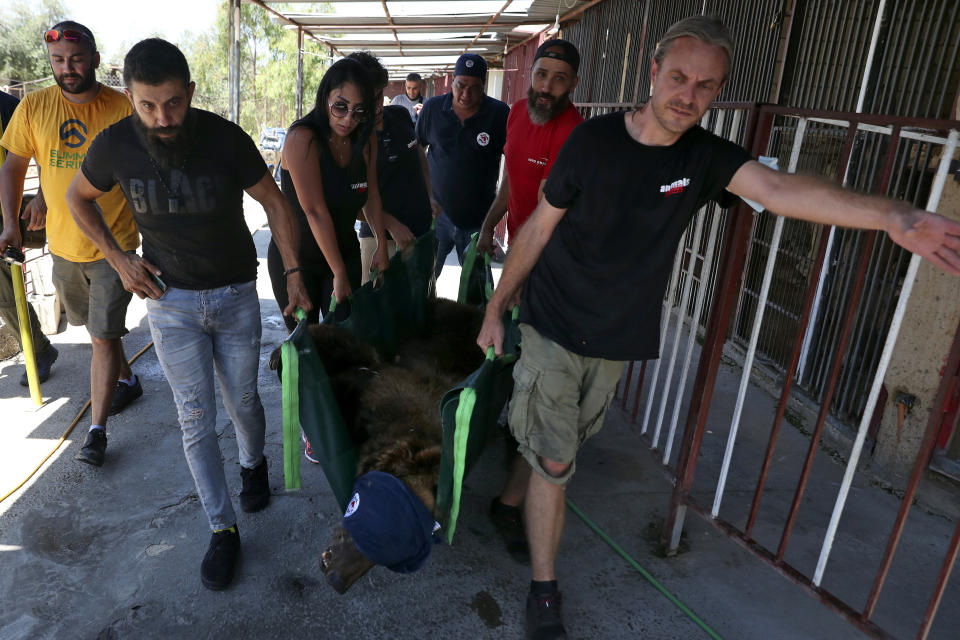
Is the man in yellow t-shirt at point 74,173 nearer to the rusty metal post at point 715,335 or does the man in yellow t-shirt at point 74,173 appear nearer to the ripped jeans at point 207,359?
the ripped jeans at point 207,359

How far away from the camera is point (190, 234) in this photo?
267cm

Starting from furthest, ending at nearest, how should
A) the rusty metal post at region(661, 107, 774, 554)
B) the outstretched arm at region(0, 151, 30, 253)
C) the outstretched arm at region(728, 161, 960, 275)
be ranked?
the outstretched arm at region(0, 151, 30, 253), the rusty metal post at region(661, 107, 774, 554), the outstretched arm at region(728, 161, 960, 275)

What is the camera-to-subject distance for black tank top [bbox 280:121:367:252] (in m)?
3.40

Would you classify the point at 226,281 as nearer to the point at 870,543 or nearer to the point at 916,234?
the point at 916,234

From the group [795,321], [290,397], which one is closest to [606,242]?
[290,397]

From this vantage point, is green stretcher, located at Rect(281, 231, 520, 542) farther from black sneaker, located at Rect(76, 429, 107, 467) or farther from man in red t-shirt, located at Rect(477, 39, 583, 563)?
black sneaker, located at Rect(76, 429, 107, 467)

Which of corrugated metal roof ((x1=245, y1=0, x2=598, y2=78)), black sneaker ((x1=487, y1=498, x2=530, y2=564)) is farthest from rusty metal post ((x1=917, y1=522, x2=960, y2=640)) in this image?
corrugated metal roof ((x1=245, y1=0, x2=598, y2=78))

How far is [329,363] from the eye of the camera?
3023 millimetres

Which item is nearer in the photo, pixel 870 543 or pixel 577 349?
pixel 577 349

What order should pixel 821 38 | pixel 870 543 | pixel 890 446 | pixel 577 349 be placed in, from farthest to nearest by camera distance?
1. pixel 821 38
2. pixel 890 446
3. pixel 870 543
4. pixel 577 349

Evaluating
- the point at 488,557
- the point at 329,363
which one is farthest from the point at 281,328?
the point at 488,557

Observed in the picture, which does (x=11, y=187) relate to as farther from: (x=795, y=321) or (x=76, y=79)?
(x=795, y=321)

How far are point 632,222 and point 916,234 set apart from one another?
88 centimetres

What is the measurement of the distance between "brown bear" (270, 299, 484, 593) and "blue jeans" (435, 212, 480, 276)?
1.65m
